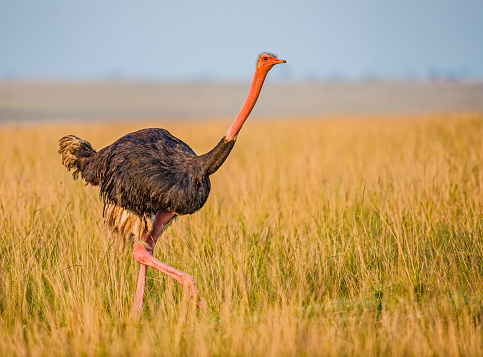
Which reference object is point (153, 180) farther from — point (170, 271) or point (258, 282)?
point (258, 282)

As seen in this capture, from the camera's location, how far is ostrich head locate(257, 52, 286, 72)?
497 centimetres

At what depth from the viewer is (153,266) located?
5102mm

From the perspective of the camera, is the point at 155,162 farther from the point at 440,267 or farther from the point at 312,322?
the point at 440,267

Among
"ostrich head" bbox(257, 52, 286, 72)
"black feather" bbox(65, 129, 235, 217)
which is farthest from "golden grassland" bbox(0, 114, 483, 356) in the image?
"ostrich head" bbox(257, 52, 286, 72)

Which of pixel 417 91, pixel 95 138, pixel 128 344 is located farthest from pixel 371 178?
pixel 417 91

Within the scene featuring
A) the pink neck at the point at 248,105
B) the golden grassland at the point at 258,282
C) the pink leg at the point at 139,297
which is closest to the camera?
the golden grassland at the point at 258,282

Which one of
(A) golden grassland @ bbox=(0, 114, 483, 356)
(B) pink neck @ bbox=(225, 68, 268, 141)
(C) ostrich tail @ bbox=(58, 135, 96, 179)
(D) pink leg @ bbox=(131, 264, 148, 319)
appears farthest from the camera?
(C) ostrich tail @ bbox=(58, 135, 96, 179)

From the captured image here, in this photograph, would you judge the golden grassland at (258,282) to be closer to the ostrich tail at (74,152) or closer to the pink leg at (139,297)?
the pink leg at (139,297)

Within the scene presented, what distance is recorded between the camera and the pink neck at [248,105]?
485 centimetres

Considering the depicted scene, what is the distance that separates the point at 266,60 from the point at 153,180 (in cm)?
127

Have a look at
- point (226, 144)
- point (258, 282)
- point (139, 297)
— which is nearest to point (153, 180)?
point (226, 144)

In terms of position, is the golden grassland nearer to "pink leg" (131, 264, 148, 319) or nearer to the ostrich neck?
"pink leg" (131, 264, 148, 319)

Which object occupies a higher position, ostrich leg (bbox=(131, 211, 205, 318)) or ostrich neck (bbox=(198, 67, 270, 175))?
ostrich neck (bbox=(198, 67, 270, 175))

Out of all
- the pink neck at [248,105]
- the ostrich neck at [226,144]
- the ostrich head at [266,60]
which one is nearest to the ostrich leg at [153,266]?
the ostrich neck at [226,144]
